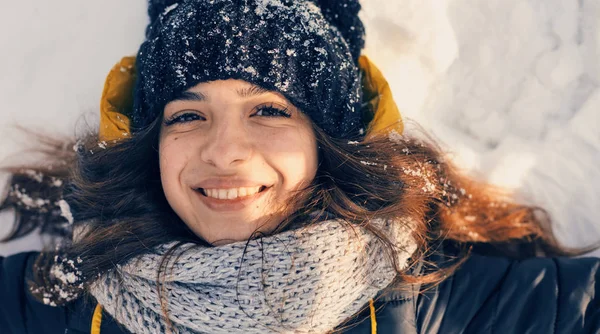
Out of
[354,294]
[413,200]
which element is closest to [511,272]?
[413,200]

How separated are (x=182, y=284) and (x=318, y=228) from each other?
1.40 ft

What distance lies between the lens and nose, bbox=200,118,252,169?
126 centimetres

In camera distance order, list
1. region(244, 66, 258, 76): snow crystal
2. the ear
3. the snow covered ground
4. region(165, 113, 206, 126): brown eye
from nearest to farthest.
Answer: region(244, 66, 258, 76): snow crystal → region(165, 113, 206, 126): brown eye → the ear → the snow covered ground

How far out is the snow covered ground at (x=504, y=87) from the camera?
1791 millimetres

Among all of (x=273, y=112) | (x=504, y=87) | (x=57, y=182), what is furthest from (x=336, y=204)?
(x=57, y=182)

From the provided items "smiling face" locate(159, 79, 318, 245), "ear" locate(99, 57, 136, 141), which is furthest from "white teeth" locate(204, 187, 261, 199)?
"ear" locate(99, 57, 136, 141)

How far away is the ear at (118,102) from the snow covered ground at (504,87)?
1.16 ft

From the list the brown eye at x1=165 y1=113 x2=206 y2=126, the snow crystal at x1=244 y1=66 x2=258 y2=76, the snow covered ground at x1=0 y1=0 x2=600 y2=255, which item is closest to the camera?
the snow crystal at x1=244 y1=66 x2=258 y2=76

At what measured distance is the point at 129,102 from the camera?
1.57 meters

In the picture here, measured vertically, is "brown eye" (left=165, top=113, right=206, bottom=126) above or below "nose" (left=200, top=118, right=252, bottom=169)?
above

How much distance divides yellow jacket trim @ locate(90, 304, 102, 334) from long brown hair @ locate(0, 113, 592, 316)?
0.29ft

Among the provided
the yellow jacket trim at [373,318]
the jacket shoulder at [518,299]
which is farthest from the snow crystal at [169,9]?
the jacket shoulder at [518,299]

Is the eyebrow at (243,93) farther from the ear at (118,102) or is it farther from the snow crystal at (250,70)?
the ear at (118,102)

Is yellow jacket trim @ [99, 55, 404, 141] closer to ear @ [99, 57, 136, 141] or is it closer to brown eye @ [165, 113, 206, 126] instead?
ear @ [99, 57, 136, 141]
